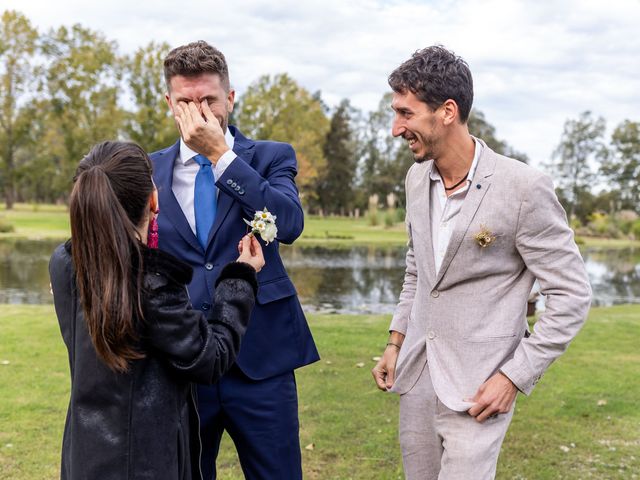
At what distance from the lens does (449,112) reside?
2.84 meters

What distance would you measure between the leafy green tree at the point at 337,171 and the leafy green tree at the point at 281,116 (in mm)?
15511

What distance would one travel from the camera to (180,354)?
2377 mm

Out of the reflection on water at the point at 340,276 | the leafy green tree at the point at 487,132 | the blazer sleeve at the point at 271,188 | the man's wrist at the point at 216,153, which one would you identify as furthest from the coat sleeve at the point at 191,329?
the leafy green tree at the point at 487,132

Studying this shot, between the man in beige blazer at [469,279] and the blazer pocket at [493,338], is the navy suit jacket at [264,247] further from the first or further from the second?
the blazer pocket at [493,338]

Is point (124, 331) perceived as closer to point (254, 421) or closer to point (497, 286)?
point (254, 421)

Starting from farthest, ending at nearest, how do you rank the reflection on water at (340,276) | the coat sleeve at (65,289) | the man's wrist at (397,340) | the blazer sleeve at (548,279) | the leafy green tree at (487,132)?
1. the leafy green tree at (487,132)
2. the reflection on water at (340,276)
3. the man's wrist at (397,340)
4. the blazer sleeve at (548,279)
5. the coat sleeve at (65,289)

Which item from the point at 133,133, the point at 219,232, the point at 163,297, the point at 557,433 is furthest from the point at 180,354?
the point at 133,133

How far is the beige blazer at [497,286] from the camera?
2668mm

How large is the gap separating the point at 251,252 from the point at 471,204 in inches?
36.5

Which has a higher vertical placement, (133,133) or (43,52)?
(43,52)

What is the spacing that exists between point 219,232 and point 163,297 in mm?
680

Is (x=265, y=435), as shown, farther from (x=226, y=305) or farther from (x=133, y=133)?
(x=133, y=133)

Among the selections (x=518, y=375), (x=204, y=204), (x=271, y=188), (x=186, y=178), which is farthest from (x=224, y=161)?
(x=518, y=375)

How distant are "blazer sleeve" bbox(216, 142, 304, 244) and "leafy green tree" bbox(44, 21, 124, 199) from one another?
4129cm
